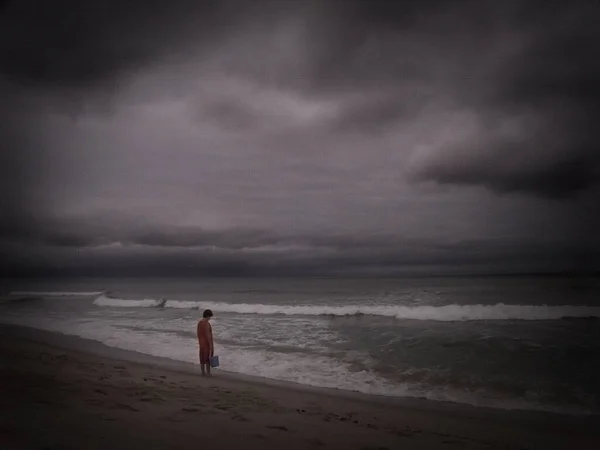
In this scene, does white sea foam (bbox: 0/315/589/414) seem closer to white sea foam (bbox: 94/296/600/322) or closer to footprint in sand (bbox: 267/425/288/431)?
footprint in sand (bbox: 267/425/288/431)

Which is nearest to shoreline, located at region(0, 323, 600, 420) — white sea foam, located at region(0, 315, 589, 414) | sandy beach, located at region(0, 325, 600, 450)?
sandy beach, located at region(0, 325, 600, 450)

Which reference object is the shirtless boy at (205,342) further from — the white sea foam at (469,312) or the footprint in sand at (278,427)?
the white sea foam at (469,312)

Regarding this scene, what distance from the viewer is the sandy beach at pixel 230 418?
3908 millimetres

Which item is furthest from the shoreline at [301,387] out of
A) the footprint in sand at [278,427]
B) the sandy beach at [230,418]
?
the footprint in sand at [278,427]

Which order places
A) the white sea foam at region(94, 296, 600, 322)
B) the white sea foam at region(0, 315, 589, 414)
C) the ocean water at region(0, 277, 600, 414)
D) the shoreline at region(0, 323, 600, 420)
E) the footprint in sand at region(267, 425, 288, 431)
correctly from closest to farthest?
the footprint in sand at region(267, 425, 288, 431)
the shoreline at region(0, 323, 600, 420)
the white sea foam at region(0, 315, 589, 414)
the ocean water at region(0, 277, 600, 414)
the white sea foam at region(94, 296, 600, 322)

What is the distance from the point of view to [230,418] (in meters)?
5.05

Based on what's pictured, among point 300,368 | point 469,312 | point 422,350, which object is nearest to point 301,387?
point 300,368

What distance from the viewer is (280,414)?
5.47 metres

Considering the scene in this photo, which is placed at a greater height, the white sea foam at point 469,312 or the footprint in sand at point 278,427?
the footprint in sand at point 278,427

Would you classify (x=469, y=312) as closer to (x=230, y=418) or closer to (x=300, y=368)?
(x=300, y=368)

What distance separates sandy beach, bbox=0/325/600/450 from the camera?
3908 millimetres

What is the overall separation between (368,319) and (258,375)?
11.5 m

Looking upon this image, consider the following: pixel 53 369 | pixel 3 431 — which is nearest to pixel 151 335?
pixel 53 369

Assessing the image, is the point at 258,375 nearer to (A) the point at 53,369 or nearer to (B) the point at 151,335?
(A) the point at 53,369
